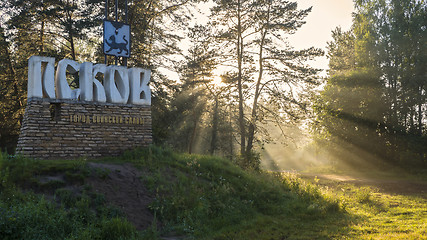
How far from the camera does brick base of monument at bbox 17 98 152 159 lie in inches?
438

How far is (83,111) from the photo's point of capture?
11945 millimetres

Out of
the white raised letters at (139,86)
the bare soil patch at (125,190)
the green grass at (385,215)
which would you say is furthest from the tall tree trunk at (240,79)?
the bare soil patch at (125,190)

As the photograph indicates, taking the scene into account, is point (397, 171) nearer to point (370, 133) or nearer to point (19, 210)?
point (370, 133)

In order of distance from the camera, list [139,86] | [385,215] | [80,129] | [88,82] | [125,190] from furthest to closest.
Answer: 1. [139,86]
2. [88,82]
3. [80,129]
4. [385,215]
5. [125,190]

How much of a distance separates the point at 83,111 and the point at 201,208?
18.2 ft

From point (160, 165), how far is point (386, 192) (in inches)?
444

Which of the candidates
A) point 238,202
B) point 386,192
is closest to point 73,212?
point 238,202

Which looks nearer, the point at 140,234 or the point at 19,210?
the point at 19,210

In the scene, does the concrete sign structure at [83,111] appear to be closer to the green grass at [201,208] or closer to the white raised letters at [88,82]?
the white raised letters at [88,82]

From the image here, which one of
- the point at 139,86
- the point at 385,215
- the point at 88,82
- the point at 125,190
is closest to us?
the point at 125,190

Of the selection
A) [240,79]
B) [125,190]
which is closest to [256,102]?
[240,79]

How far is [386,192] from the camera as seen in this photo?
16234 mm

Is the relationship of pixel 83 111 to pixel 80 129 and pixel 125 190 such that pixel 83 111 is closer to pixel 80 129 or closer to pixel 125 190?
pixel 80 129

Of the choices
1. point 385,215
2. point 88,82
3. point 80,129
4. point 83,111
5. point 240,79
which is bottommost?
point 385,215
